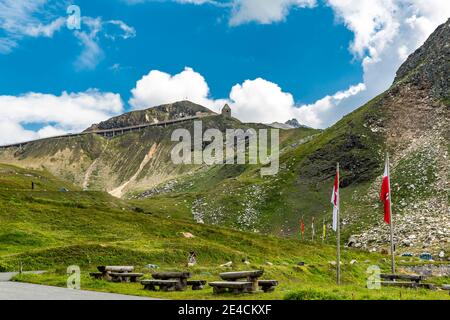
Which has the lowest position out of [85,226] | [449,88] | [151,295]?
[151,295]

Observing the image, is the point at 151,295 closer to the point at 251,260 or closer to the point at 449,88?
the point at 251,260

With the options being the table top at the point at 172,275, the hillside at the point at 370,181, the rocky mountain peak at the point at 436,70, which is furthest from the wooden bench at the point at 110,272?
the rocky mountain peak at the point at 436,70

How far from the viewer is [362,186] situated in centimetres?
14788

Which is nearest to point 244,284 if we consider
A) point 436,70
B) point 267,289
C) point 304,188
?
point 267,289

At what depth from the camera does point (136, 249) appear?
6006cm

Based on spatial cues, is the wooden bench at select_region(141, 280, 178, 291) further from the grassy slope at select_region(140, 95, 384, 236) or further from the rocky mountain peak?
the rocky mountain peak

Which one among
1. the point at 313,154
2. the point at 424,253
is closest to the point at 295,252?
the point at 424,253

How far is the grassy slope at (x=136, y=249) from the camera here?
4069 cm

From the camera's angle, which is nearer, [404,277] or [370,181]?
[404,277]

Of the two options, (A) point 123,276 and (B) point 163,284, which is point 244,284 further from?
(A) point 123,276

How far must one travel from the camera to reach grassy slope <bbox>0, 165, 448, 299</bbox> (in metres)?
40.7

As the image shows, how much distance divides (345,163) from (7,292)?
150 m

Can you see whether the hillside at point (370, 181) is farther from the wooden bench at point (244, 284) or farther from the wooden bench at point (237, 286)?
the wooden bench at point (237, 286)

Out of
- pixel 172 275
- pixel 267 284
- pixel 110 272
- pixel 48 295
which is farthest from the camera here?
pixel 110 272
